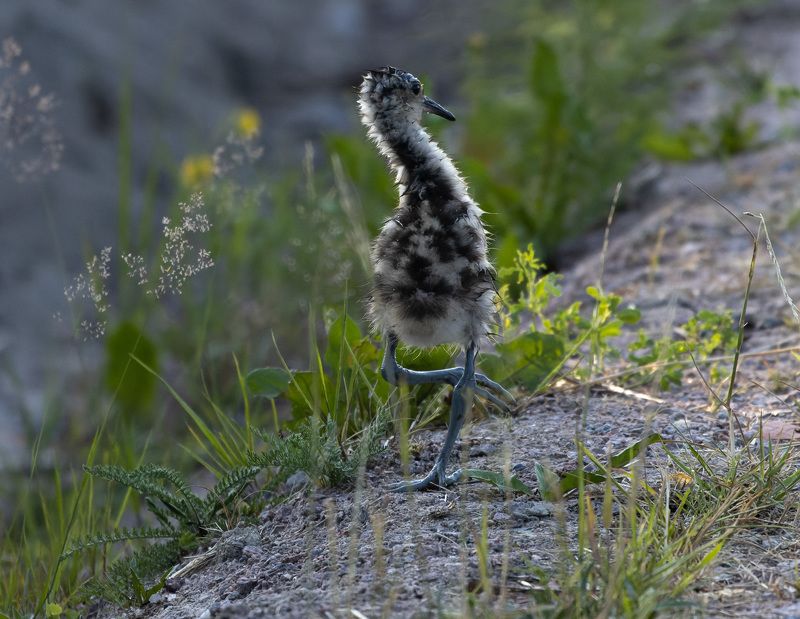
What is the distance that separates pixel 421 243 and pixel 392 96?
535mm

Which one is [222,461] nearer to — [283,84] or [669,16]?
[669,16]

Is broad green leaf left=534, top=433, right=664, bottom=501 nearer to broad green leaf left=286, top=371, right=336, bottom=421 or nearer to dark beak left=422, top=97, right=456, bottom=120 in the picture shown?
broad green leaf left=286, top=371, right=336, bottom=421

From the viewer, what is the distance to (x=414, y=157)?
346 centimetres

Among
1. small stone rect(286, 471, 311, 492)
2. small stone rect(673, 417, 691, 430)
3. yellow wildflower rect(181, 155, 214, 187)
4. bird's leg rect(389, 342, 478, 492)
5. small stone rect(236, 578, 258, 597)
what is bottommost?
small stone rect(236, 578, 258, 597)

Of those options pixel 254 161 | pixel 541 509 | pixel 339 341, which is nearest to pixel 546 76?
pixel 254 161

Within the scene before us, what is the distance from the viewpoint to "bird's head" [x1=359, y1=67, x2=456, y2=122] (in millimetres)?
3494

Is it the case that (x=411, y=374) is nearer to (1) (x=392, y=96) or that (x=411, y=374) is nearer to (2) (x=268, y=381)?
(2) (x=268, y=381)

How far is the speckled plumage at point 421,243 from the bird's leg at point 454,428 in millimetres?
101

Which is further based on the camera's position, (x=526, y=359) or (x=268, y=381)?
(x=526, y=359)

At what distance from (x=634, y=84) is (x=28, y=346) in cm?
477

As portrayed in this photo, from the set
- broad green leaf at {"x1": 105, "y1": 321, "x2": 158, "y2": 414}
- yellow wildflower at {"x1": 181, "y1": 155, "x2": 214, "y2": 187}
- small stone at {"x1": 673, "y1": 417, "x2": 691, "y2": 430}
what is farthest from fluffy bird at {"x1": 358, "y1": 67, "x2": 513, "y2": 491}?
yellow wildflower at {"x1": 181, "y1": 155, "x2": 214, "y2": 187}

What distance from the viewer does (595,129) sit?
6.83 metres

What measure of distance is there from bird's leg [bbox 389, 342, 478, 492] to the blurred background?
3.15 feet

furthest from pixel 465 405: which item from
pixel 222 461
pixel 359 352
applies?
pixel 222 461
